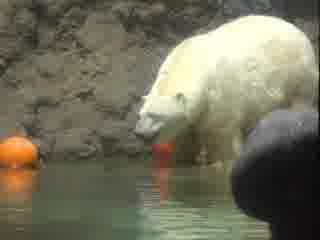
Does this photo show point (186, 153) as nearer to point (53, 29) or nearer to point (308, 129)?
point (53, 29)

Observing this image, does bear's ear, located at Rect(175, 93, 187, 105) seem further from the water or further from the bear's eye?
the water

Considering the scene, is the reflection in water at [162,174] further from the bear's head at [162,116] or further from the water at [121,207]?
the bear's head at [162,116]

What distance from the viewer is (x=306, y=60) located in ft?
22.6

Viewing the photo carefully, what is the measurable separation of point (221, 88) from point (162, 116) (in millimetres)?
549

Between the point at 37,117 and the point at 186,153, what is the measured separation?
2.43 m

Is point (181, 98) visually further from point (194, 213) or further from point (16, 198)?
point (194, 213)

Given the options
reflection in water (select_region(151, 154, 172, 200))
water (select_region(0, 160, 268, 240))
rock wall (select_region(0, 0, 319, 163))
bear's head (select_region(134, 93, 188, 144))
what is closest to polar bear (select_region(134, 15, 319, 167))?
bear's head (select_region(134, 93, 188, 144))

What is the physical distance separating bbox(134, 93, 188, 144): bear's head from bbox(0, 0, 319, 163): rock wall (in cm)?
176

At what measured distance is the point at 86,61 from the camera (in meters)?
9.24

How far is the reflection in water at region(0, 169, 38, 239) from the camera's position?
3.40 metres

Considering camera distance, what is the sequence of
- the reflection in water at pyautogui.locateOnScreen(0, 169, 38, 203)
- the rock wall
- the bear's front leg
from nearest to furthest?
the reflection in water at pyautogui.locateOnScreen(0, 169, 38, 203)
the bear's front leg
the rock wall

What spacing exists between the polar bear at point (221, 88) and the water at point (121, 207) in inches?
16.7

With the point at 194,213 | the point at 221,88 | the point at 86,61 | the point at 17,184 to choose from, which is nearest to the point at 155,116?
the point at 221,88

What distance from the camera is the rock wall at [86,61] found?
28.3ft
